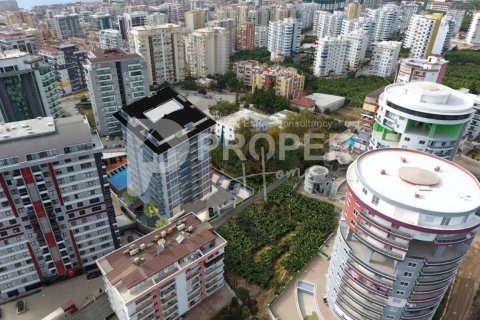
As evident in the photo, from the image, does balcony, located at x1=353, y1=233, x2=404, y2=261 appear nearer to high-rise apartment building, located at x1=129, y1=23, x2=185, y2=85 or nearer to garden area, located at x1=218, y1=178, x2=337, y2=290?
garden area, located at x1=218, y1=178, x2=337, y2=290

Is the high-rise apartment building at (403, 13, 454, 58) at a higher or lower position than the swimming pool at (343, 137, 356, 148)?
higher

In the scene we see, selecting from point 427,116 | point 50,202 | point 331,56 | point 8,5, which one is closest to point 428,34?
point 331,56

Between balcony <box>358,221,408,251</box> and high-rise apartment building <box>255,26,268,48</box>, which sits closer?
balcony <box>358,221,408,251</box>

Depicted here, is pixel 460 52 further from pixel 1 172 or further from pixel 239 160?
pixel 1 172

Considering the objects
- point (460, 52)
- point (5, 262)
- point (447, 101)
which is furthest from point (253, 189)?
point (460, 52)

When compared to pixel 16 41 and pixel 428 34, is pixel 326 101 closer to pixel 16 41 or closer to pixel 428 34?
pixel 428 34

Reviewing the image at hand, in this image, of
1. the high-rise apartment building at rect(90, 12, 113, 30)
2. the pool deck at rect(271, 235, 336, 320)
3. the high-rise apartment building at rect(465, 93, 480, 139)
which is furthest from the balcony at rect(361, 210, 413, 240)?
the high-rise apartment building at rect(90, 12, 113, 30)
